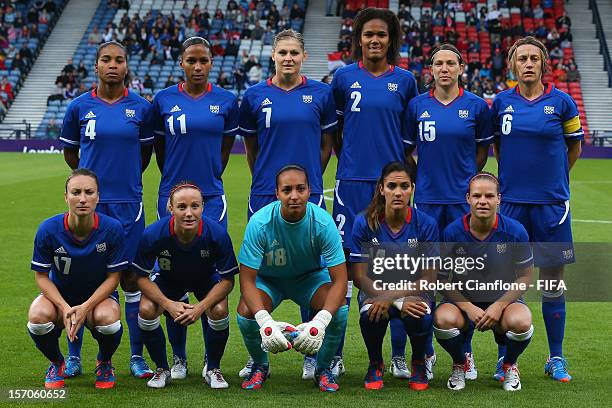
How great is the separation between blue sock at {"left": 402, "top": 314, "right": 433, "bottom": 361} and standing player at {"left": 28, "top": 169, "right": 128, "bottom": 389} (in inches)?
67.7

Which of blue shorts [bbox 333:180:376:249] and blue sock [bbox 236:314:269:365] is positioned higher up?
blue shorts [bbox 333:180:376:249]

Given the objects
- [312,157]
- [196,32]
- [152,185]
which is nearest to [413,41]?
[196,32]

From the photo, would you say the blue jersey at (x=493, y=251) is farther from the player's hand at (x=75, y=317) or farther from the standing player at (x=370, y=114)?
the player's hand at (x=75, y=317)

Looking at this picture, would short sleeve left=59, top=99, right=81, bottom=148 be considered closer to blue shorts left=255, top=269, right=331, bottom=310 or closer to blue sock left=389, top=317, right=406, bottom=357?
blue shorts left=255, top=269, right=331, bottom=310

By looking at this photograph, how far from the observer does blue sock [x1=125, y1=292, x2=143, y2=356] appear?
19.5 ft

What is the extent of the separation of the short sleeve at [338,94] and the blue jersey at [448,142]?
0.52 metres

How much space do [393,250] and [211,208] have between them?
1.25 metres

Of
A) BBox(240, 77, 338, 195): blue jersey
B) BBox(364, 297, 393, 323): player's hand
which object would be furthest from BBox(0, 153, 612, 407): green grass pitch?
BBox(240, 77, 338, 195): blue jersey

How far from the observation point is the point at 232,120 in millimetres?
6305

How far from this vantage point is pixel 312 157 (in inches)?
242

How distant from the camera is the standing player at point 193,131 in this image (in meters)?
6.09

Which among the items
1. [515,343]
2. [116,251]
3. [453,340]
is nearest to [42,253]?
[116,251]

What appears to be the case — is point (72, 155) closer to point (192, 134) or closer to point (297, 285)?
point (192, 134)

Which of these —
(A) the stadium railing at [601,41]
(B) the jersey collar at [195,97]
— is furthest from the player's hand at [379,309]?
(A) the stadium railing at [601,41]
